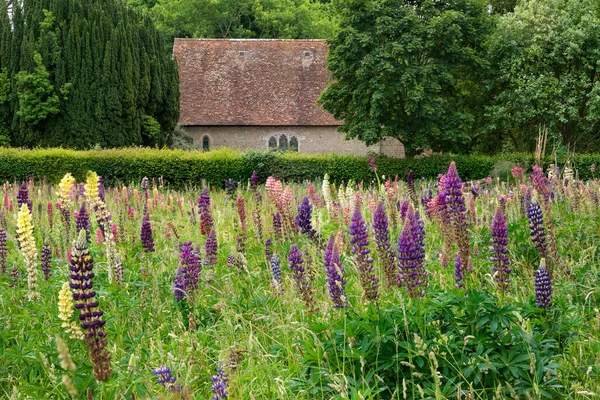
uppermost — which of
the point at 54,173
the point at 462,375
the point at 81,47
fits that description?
the point at 81,47

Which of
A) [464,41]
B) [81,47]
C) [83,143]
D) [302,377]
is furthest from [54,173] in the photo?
[302,377]

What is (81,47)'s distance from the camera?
28.1 metres

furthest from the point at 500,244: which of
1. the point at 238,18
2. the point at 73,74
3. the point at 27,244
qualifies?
the point at 238,18

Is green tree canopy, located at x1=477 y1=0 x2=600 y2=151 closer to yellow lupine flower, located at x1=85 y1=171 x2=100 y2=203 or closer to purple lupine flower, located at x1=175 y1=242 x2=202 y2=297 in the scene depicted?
yellow lupine flower, located at x1=85 y1=171 x2=100 y2=203

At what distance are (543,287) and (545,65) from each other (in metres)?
27.8

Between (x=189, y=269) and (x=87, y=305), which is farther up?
(x=87, y=305)

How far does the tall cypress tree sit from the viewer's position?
27734mm

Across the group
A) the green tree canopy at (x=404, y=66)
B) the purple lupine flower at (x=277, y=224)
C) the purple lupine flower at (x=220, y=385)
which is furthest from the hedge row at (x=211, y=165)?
the purple lupine flower at (x=220, y=385)

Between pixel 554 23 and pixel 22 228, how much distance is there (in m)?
29.4

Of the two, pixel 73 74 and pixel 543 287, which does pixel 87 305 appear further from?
pixel 73 74

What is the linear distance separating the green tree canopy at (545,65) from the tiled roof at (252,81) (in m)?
11.5

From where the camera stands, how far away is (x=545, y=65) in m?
28.5

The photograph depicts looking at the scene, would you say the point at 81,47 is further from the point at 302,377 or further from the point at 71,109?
the point at 302,377

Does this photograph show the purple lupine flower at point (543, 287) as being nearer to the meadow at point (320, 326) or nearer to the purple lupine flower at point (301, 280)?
the meadow at point (320, 326)
